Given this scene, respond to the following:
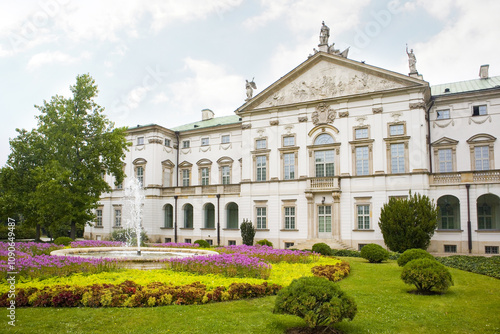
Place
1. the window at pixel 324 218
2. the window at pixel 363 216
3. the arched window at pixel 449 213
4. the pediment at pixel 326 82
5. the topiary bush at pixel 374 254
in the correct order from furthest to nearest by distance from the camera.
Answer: the window at pixel 324 218
the pediment at pixel 326 82
the window at pixel 363 216
the arched window at pixel 449 213
the topiary bush at pixel 374 254

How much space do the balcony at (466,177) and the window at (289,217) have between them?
39.6ft

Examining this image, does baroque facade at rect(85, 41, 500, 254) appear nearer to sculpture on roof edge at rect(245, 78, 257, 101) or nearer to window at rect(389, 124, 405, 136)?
window at rect(389, 124, 405, 136)

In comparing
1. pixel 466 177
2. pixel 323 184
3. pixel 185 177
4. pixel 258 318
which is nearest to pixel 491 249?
pixel 466 177

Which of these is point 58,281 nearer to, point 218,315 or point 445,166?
point 218,315

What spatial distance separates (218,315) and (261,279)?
16.3 ft

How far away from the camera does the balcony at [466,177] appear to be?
30625mm

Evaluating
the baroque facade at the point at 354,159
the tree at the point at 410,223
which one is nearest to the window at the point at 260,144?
the baroque facade at the point at 354,159

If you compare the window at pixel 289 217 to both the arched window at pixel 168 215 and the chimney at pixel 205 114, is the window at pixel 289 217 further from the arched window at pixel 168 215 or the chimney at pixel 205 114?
the chimney at pixel 205 114

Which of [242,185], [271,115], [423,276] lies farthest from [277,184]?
[423,276]

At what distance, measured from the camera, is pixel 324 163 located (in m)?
36.8

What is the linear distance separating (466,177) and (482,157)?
3.49 m

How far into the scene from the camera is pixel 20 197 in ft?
118

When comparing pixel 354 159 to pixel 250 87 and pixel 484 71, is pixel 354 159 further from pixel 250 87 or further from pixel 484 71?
pixel 484 71

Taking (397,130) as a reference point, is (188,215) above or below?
below
